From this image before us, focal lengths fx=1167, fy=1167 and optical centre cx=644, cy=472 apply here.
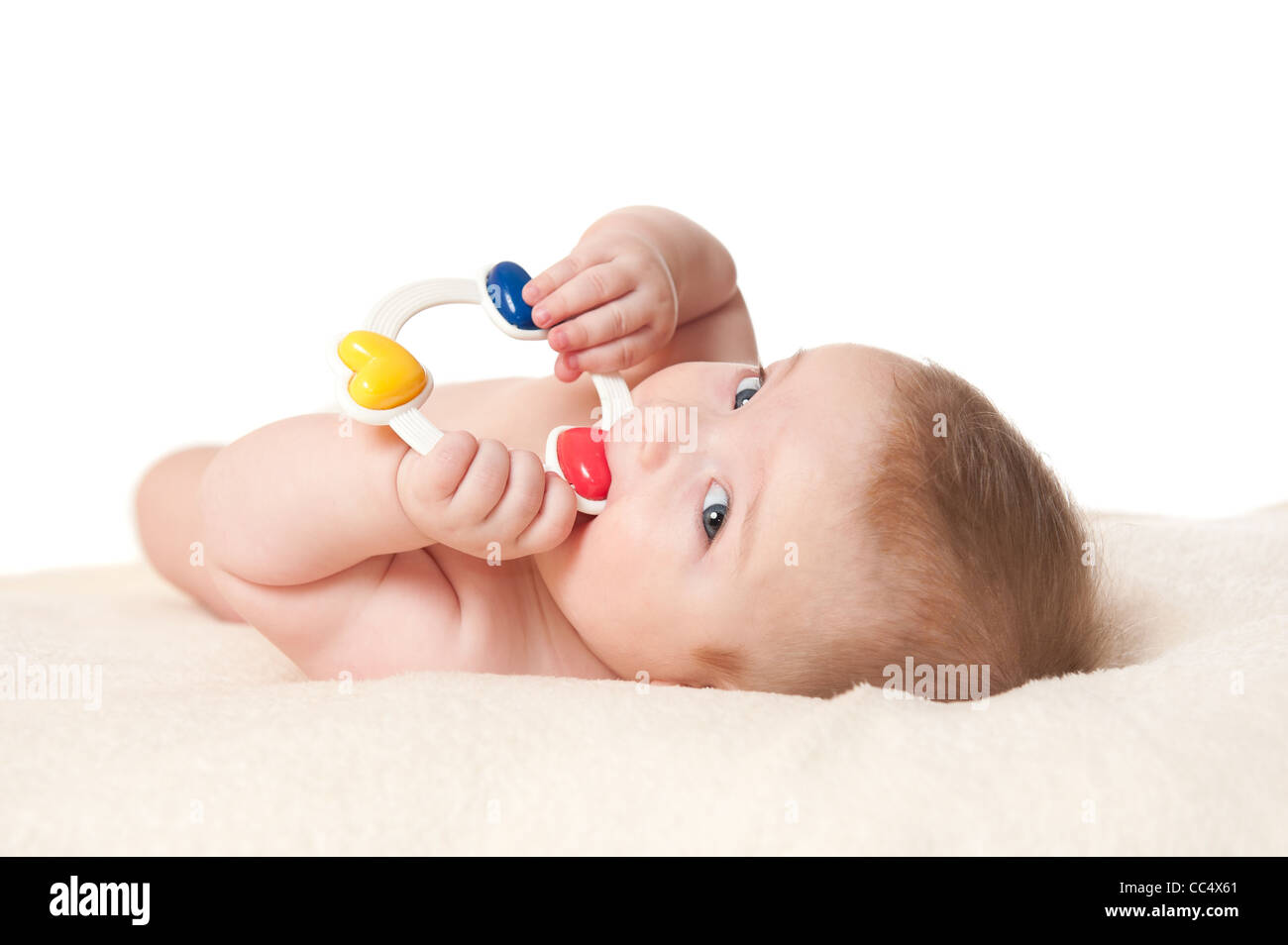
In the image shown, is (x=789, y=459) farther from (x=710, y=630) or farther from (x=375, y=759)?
(x=375, y=759)

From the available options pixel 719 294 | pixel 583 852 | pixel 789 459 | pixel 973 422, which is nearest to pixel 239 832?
pixel 583 852

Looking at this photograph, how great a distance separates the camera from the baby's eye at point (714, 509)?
4.01 ft

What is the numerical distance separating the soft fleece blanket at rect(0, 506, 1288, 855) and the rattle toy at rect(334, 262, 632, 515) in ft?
0.81

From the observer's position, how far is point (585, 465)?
125 centimetres

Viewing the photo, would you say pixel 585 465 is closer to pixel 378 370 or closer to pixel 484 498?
pixel 484 498

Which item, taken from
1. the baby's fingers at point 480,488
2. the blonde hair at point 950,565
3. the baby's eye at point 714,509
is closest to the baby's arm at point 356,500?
the baby's fingers at point 480,488

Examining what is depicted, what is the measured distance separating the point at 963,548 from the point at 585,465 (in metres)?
0.40

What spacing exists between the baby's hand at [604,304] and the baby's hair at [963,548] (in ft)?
1.14

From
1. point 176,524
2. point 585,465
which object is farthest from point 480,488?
point 176,524

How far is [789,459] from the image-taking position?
3.92ft

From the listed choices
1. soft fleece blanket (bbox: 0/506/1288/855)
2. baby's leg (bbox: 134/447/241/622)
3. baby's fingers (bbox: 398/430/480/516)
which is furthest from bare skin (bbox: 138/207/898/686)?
baby's leg (bbox: 134/447/241/622)

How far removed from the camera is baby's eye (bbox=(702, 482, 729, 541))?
4.01 ft

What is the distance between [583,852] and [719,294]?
114cm

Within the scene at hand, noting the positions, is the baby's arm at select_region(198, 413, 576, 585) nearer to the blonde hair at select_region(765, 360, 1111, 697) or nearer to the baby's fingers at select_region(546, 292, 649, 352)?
the baby's fingers at select_region(546, 292, 649, 352)
